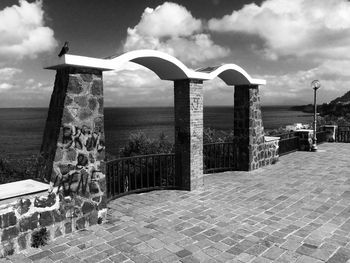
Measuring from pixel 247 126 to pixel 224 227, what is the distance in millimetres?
5518

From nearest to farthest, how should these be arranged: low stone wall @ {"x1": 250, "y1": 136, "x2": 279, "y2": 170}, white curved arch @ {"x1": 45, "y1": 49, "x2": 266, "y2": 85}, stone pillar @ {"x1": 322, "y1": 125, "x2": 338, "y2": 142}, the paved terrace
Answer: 1. the paved terrace
2. white curved arch @ {"x1": 45, "y1": 49, "x2": 266, "y2": 85}
3. low stone wall @ {"x1": 250, "y1": 136, "x2": 279, "y2": 170}
4. stone pillar @ {"x1": 322, "y1": 125, "x2": 338, "y2": 142}

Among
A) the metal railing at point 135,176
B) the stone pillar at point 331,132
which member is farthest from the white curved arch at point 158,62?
the stone pillar at point 331,132

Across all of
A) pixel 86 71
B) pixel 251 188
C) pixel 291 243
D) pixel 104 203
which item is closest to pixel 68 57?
pixel 86 71

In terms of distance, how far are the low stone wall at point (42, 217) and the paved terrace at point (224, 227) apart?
0.61 ft

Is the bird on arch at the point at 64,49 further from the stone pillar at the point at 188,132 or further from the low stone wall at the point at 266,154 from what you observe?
the low stone wall at the point at 266,154

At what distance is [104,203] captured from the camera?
19.9 ft

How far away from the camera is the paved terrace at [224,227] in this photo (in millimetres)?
4621

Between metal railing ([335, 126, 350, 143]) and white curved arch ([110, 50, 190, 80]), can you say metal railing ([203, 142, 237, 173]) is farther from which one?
metal railing ([335, 126, 350, 143])

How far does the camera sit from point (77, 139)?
18.5ft

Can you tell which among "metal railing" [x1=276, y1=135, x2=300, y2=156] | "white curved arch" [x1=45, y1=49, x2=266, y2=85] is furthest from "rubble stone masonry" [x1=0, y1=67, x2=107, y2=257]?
"metal railing" [x1=276, y1=135, x2=300, y2=156]

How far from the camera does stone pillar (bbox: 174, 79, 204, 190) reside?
802cm

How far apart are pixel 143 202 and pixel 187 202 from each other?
104 centimetres

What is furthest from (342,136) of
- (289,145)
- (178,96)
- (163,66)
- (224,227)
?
(224,227)

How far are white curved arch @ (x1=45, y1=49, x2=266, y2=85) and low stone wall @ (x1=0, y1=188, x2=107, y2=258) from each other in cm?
232
